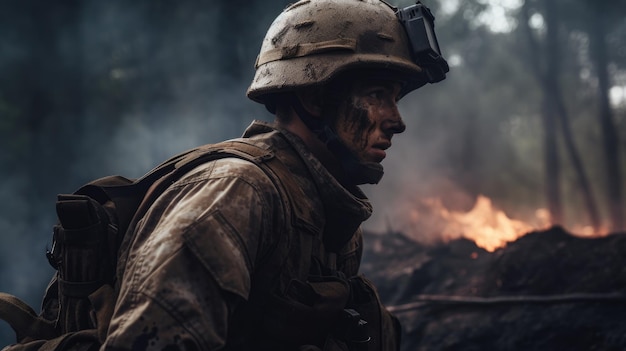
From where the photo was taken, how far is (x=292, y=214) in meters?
2.41

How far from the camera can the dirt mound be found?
5875mm

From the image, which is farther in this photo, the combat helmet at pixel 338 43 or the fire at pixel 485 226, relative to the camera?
the fire at pixel 485 226

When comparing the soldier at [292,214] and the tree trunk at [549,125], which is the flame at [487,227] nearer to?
the soldier at [292,214]

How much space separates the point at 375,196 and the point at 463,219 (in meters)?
5.87

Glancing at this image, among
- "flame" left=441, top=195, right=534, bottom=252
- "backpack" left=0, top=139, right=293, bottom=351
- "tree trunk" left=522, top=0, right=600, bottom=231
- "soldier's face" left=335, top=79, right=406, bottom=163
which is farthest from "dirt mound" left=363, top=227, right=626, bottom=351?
"tree trunk" left=522, top=0, right=600, bottom=231

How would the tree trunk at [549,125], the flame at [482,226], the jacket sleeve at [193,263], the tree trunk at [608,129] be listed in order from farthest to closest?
the tree trunk at [549,125], the tree trunk at [608,129], the flame at [482,226], the jacket sleeve at [193,263]

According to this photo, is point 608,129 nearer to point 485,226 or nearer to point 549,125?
point 549,125

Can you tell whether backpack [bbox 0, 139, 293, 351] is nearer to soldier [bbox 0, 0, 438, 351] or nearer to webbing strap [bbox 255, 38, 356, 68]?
soldier [bbox 0, 0, 438, 351]

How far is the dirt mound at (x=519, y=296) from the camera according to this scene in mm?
5875

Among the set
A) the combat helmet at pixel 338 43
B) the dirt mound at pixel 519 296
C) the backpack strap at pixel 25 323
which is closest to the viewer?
A: the backpack strap at pixel 25 323

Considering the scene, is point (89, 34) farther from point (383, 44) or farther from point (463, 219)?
point (383, 44)

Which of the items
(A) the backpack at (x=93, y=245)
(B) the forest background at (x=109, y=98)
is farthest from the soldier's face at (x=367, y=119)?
(B) the forest background at (x=109, y=98)

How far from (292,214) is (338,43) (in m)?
1.04

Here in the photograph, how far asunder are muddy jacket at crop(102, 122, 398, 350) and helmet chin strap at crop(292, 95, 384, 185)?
156 mm
